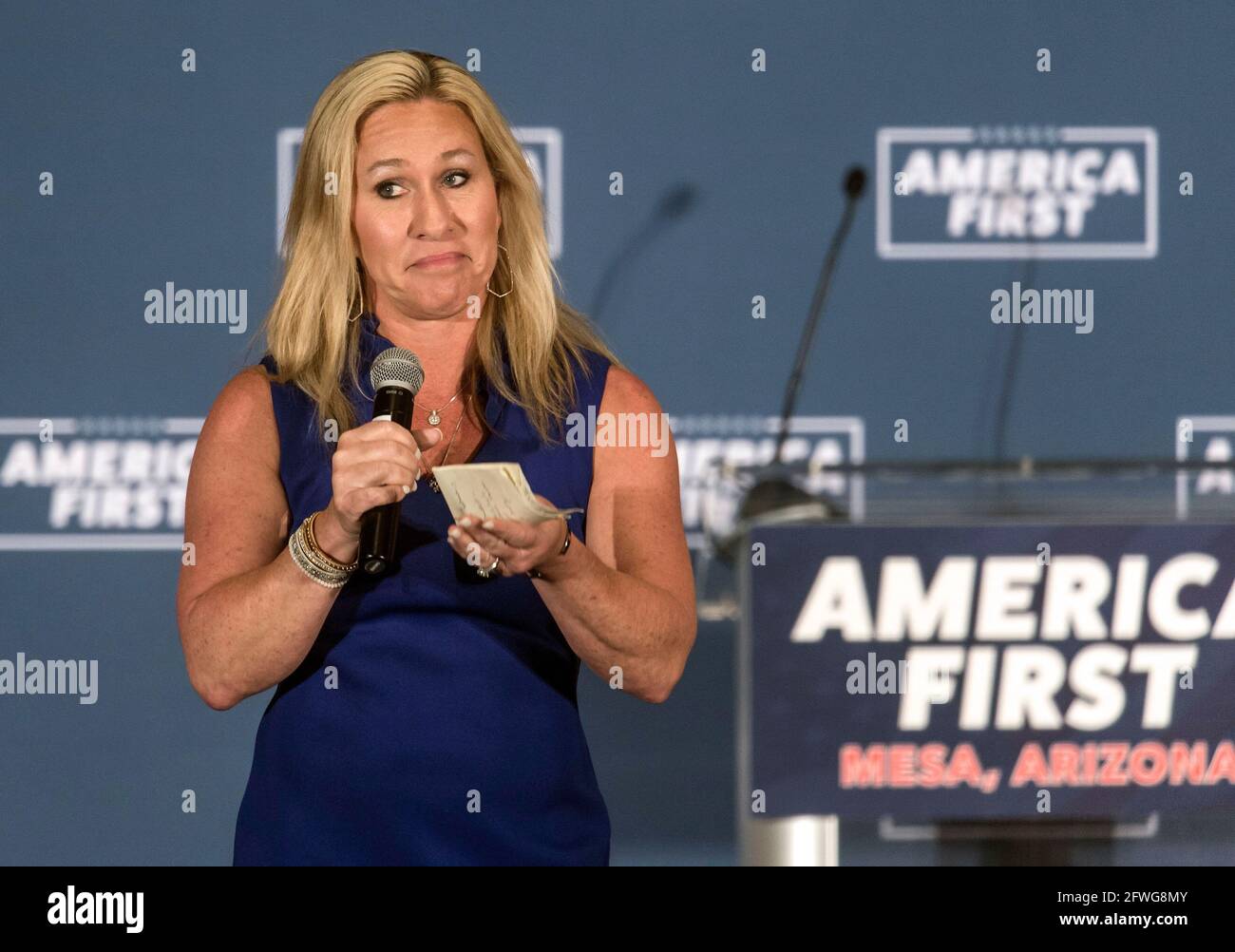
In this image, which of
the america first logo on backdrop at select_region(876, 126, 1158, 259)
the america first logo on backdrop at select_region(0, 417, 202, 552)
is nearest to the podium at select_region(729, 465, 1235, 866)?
the america first logo on backdrop at select_region(876, 126, 1158, 259)

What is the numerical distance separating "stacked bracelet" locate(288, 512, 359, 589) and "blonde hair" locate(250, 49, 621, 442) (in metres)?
0.16

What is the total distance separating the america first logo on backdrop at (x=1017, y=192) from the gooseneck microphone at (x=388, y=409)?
1767 millimetres

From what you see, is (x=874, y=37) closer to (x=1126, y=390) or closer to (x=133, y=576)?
(x=1126, y=390)

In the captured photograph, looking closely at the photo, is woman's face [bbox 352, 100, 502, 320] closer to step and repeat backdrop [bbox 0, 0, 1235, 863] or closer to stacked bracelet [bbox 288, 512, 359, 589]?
stacked bracelet [bbox 288, 512, 359, 589]

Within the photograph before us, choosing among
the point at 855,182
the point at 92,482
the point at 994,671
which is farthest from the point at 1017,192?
the point at 92,482

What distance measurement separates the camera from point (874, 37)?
3.02 metres

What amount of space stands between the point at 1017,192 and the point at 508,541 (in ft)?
6.51

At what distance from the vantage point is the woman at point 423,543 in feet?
4.66

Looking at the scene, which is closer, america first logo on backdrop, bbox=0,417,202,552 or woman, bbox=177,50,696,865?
woman, bbox=177,50,696,865

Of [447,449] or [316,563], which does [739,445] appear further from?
[316,563]

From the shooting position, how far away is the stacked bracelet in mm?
1358

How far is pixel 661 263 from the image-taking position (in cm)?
302

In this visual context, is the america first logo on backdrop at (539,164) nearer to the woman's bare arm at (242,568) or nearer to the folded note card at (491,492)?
the woman's bare arm at (242,568)

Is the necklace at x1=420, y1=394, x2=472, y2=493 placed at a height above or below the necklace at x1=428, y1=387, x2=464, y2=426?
below
